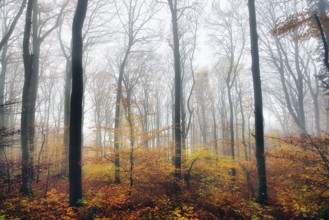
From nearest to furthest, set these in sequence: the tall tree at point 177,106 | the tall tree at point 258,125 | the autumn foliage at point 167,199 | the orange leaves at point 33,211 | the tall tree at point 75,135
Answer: the orange leaves at point 33,211 < the autumn foliage at point 167,199 < the tall tree at point 75,135 < the tall tree at point 258,125 < the tall tree at point 177,106

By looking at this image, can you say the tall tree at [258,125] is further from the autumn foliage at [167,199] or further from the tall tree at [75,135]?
the tall tree at [75,135]

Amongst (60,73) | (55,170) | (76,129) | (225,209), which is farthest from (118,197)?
(60,73)

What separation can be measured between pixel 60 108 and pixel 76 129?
2705cm

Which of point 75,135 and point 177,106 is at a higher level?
point 177,106

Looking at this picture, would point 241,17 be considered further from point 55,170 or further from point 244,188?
point 55,170

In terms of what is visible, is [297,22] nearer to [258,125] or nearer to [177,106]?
[258,125]

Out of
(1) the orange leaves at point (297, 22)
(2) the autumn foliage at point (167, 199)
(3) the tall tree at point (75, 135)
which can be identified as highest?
(1) the orange leaves at point (297, 22)

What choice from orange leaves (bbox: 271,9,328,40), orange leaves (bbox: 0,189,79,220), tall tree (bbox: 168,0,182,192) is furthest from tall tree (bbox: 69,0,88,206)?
orange leaves (bbox: 271,9,328,40)

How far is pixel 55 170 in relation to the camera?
14906 millimetres

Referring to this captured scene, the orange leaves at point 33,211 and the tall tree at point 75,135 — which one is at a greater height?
the tall tree at point 75,135

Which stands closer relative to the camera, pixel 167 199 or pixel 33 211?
pixel 33 211

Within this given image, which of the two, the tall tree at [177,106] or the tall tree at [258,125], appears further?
the tall tree at [177,106]

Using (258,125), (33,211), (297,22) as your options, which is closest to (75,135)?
(33,211)

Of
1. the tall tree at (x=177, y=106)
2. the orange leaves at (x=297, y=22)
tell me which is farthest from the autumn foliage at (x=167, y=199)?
the orange leaves at (x=297, y=22)
